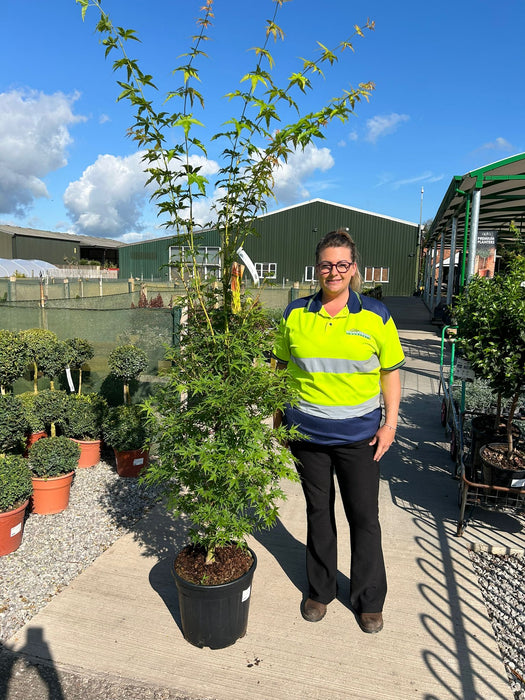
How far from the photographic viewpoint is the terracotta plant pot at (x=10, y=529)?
3.40 metres

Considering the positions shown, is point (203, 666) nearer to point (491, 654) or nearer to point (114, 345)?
point (491, 654)

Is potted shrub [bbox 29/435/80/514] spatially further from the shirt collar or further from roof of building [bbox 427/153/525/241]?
roof of building [bbox 427/153/525/241]

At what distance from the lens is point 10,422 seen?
4160mm

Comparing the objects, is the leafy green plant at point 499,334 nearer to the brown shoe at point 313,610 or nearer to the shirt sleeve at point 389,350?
the shirt sleeve at point 389,350

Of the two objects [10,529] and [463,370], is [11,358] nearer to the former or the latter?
[10,529]

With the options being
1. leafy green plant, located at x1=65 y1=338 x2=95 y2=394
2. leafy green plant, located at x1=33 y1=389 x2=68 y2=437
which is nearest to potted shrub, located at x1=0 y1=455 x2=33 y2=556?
leafy green plant, located at x1=33 y1=389 x2=68 y2=437

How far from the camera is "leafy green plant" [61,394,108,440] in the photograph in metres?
4.96

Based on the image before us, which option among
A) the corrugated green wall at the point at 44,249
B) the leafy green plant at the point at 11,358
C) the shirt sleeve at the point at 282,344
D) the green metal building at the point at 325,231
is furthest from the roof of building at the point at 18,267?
the shirt sleeve at the point at 282,344

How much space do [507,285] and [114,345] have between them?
15.2 feet

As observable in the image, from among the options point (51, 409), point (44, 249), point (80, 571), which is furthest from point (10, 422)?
point (44, 249)

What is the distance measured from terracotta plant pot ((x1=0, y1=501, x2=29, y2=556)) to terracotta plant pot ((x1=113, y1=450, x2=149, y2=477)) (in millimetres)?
1345

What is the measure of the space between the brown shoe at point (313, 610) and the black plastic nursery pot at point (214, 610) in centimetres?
40

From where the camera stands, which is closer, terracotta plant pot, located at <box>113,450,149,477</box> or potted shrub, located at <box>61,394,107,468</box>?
terracotta plant pot, located at <box>113,450,149,477</box>

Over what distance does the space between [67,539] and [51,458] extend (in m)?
0.68
